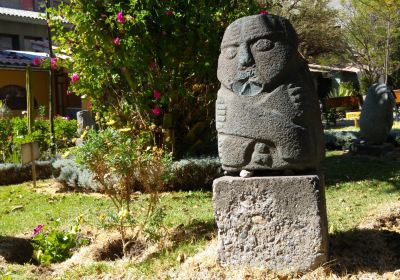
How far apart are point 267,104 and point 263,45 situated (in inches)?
17.8

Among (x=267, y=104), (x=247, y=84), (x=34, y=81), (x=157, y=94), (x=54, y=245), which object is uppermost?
(x=34, y=81)

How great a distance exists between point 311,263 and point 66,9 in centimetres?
610

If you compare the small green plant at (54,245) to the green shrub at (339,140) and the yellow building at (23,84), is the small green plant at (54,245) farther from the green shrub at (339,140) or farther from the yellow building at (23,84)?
the yellow building at (23,84)

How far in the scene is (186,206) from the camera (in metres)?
6.45

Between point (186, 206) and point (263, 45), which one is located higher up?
point (263, 45)

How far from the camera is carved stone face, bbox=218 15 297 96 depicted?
3592 millimetres

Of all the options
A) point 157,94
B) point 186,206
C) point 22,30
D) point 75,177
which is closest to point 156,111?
point 157,94

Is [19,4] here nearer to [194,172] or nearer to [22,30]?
[22,30]

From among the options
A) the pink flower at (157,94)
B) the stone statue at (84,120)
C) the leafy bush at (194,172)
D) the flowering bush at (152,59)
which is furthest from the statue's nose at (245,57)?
the stone statue at (84,120)

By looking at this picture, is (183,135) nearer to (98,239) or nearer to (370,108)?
(98,239)

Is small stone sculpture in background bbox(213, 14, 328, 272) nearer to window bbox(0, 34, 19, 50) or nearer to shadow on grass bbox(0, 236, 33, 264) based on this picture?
shadow on grass bbox(0, 236, 33, 264)

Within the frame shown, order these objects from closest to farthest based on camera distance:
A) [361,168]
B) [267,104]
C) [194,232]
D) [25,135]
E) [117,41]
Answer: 1. [267,104]
2. [194,232]
3. [117,41]
4. [361,168]
5. [25,135]

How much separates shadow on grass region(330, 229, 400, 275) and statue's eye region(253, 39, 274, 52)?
1.67 meters

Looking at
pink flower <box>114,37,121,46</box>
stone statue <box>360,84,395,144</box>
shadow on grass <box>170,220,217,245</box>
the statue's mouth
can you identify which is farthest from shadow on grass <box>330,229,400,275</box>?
stone statue <box>360,84,395,144</box>
